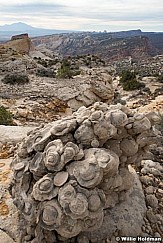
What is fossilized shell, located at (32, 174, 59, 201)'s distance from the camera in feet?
14.2

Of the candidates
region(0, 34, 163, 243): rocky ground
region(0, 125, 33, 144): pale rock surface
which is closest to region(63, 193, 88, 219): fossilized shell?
region(0, 34, 163, 243): rocky ground

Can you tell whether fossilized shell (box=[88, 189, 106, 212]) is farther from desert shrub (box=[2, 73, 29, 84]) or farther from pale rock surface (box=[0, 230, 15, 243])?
desert shrub (box=[2, 73, 29, 84])

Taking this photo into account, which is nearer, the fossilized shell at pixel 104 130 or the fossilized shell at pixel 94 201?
the fossilized shell at pixel 94 201

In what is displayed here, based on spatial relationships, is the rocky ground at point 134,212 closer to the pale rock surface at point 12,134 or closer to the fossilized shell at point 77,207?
the fossilized shell at point 77,207

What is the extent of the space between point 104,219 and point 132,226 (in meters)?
0.41

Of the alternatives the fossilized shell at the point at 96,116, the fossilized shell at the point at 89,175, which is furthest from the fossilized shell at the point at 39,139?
the fossilized shell at the point at 89,175

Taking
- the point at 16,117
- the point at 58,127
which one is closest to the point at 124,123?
the point at 58,127

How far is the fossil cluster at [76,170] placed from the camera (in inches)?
167

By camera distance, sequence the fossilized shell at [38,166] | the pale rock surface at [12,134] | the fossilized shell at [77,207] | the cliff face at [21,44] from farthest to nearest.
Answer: the cliff face at [21,44] → the pale rock surface at [12,134] → the fossilized shell at [38,166] → the fossilized shell at [77,207]

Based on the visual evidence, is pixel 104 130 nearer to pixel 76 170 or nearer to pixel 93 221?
pixel 76 170

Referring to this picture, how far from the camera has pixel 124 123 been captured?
477 cm

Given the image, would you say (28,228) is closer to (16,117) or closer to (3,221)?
(3,221)

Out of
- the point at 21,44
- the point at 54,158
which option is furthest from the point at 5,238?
the point at 21,44

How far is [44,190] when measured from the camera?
432cm
